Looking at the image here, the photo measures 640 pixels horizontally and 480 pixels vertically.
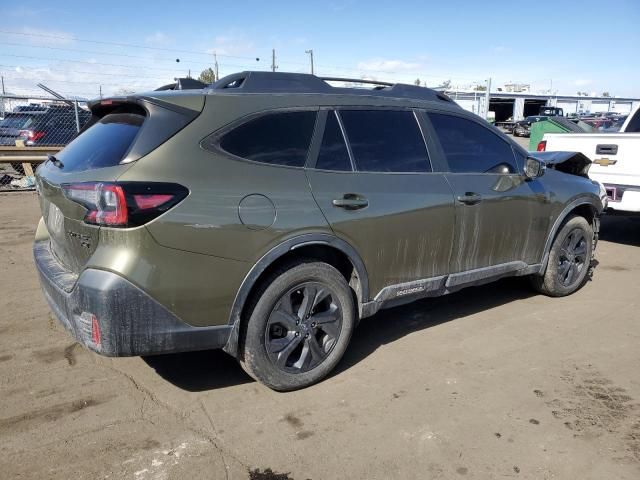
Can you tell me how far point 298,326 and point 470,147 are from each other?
2.07m

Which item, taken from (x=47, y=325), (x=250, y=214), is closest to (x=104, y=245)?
(x=250, y=214)

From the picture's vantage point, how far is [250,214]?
2869mm

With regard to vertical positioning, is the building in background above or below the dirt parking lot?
above

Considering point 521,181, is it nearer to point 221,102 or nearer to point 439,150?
point 439,150

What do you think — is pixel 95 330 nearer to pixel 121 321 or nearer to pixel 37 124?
pixel 121 321

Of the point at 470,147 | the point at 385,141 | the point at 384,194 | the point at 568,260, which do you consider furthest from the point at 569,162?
the point at 384,194

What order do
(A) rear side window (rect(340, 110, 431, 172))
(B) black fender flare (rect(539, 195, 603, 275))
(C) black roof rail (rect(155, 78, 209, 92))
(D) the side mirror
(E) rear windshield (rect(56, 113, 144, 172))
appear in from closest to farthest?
(E) rear windshield (rect(56, 113, 144, 172)) < (A) rear side window (rect(340, 110, 431, 172)) < (C) black roof rail (rect(155, 78, 209, 92)) < (D) the side mirror < (B) black fender flare (rect(539, 195, 603, 275))

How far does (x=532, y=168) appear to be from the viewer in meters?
4.42

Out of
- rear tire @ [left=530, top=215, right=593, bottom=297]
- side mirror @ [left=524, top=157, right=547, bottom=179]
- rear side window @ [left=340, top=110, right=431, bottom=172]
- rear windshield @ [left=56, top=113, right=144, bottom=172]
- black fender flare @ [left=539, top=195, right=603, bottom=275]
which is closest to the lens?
rear windshield @ [left=56, top=113, right=144, bottom=172]

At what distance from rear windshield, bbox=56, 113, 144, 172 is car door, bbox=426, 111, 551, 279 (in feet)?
6.97

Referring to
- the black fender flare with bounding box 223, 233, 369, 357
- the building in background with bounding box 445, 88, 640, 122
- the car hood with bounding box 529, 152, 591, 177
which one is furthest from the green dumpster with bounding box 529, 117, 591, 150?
the building in background with bounding box 445, 88, 640, 122

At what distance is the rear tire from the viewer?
4844 mm

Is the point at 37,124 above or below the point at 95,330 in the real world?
above

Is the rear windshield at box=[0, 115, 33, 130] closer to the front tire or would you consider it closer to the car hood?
the car hood
